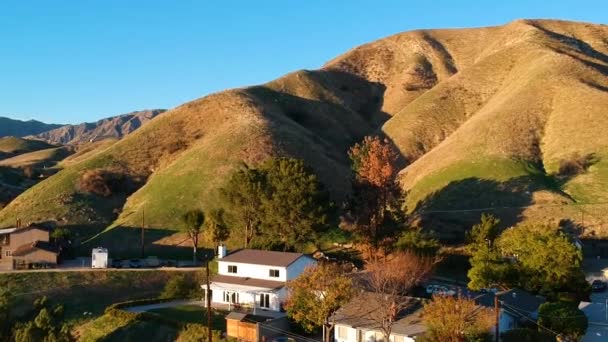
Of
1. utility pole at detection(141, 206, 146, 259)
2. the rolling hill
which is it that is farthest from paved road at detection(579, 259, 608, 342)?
utility pole at detection(141, 206, 146, 259)

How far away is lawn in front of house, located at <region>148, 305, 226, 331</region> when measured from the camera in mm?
45884

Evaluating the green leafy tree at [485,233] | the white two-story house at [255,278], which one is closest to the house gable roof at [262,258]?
the white two-story house at [255,278]

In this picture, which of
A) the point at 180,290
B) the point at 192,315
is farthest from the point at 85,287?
the point at 192,315

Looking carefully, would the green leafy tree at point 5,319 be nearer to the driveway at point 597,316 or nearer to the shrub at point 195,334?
the shrub at point 195,334

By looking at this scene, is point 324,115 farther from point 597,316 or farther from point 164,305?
point 597,316

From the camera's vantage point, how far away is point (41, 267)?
67688 mm

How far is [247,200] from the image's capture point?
73.8 m

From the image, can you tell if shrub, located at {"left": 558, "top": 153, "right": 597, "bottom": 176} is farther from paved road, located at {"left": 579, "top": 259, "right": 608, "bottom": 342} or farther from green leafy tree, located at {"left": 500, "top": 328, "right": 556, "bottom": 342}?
green leafy tree, located at {"left": 500, "top": 328, "right": 556, "bottom": 342}

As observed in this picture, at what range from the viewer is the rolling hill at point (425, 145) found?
3442 inches

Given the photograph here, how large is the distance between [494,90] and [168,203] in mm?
91993

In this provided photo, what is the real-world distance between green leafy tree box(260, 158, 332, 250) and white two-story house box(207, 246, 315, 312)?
507 inches

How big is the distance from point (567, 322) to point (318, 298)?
55.7 ft

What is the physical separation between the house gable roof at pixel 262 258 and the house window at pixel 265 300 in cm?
296

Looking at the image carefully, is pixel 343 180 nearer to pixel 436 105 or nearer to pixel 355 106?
pixel 436 105
